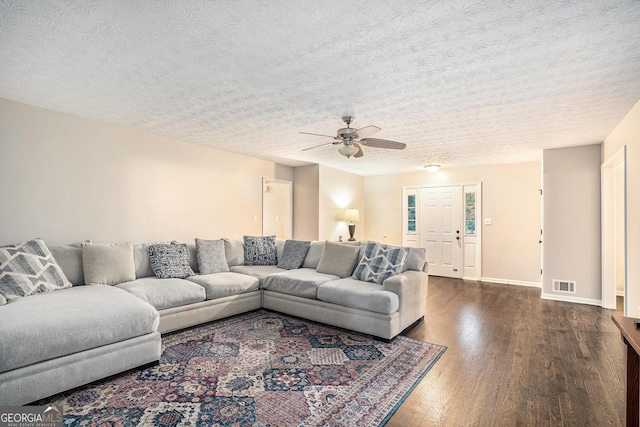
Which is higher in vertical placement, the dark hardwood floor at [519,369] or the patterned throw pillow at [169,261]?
the patterned throw pillow at [169,261]

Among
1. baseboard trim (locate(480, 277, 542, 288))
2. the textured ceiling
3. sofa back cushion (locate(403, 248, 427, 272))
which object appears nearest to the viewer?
the textured ceiling

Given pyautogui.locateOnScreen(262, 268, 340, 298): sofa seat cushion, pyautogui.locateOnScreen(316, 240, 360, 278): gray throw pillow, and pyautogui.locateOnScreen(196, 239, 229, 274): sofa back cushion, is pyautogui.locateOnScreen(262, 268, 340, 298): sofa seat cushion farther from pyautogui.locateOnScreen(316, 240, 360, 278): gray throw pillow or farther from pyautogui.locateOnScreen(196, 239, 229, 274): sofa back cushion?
pyautogui.locateOnScreen(196, 239, 229, 274): sofa back cushion

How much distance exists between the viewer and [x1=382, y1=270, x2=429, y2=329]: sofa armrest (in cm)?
335

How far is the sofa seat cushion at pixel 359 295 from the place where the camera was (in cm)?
320

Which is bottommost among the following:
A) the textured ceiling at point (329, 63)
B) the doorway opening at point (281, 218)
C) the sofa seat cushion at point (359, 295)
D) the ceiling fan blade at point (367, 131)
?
the sofa seat cushion at point (359, 295)

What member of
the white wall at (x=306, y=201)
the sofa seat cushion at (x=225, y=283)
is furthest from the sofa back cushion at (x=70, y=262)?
the white wall at (x=306, y=201)

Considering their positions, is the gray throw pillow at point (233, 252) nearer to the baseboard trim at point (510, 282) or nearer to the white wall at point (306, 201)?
the white wall at point (306, 201)

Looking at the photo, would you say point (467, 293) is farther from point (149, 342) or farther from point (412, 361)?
point (149, 342)

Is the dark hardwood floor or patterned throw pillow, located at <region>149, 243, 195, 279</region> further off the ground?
patterned throw pillow, located at <region>149, 243, 195, 279</region>

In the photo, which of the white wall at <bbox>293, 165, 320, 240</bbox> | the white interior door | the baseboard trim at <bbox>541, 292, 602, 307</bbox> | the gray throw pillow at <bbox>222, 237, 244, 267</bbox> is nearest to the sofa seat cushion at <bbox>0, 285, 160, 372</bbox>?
the gray throw pillow at <bbox>222, 237, 244, 267</bbox>

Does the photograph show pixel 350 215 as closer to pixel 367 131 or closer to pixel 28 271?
pixel 367 131

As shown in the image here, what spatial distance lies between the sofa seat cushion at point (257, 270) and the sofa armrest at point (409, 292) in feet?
5.72

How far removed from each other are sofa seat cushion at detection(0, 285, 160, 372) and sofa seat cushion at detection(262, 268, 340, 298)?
1.61 meters

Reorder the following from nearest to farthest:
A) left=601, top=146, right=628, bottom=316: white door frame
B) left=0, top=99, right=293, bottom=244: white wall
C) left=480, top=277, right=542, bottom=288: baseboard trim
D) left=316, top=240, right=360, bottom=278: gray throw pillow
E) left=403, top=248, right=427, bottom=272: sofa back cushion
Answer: left=0, top=99, right=293, bottom=244: white wall, left=403, top=248, right=427, bottom=272: sofa back cushion, left=316, top=240, right=360, bottom=278: gray throw pillow, left=601, top=146, right=628, bottom=316: white door frame, left=480, top=277, right=542, bottom=288: baseboard trim
